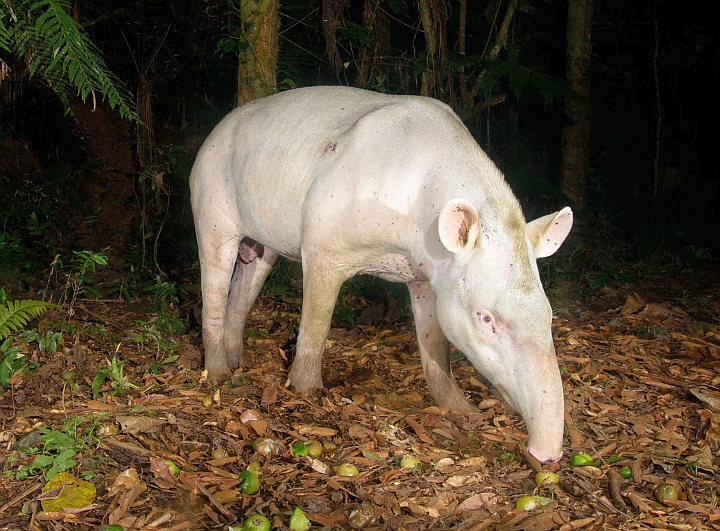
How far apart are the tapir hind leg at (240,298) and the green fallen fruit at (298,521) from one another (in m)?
2.58

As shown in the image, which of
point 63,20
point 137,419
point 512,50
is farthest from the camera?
point 512,50

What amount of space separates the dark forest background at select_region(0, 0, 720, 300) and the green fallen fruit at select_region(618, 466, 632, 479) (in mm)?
4206

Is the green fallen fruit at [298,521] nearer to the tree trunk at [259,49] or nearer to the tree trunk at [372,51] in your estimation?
the tree trunk at [259,49]

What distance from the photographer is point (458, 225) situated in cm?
421

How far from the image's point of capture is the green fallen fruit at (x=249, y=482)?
3945 mm

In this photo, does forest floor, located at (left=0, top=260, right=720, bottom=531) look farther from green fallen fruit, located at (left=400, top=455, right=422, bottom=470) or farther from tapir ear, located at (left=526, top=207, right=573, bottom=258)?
tapir ear, located at (left=526, top=207, right=573, bottom=258)

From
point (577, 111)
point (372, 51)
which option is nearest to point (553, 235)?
point (372, 51)

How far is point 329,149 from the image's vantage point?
504 cm

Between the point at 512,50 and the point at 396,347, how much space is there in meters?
3.75

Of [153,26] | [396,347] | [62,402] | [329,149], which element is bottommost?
[396,347]

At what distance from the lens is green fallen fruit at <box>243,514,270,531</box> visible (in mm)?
3518

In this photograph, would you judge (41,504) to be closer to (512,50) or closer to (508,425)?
(508,425)

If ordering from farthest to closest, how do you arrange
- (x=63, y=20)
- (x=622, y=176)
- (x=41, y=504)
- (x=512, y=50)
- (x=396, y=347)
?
1. (x=622, y=176)
2. (x=512, y=50)
3. (x=396, y=347)
4. (x=41, y=504)
5. (x=63, y=20)

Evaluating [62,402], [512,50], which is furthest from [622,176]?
[62,402]
